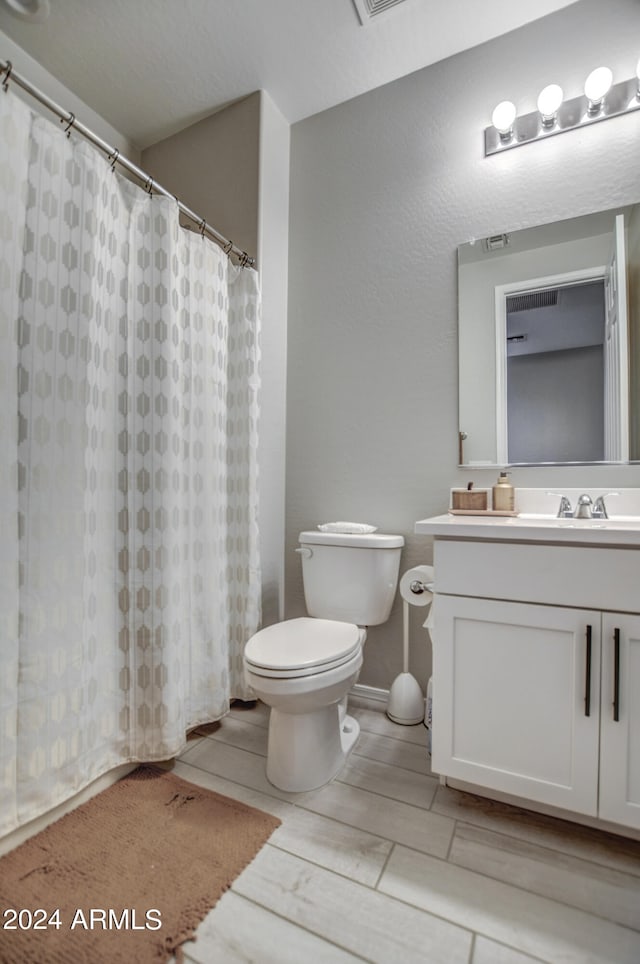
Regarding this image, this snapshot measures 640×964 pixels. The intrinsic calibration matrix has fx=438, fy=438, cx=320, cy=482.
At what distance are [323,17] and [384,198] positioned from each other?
24.2 inches

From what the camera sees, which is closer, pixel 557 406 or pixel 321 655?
pixel 321 655

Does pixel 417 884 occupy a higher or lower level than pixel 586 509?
lower

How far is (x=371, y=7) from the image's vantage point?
1556 mm

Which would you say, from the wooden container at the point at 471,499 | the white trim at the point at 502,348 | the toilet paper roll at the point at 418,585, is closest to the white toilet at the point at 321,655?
the toilet paper roll at the point at 418,585

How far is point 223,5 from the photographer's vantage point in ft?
5.12

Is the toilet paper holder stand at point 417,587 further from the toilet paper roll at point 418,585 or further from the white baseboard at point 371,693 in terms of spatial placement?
the white baseboard at point 371,693

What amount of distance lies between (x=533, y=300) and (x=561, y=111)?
0.65 metres

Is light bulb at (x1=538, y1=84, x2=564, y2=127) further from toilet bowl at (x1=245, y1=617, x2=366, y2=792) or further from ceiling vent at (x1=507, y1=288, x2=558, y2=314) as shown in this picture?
toilet bowl at (x1=245, y1=617, x2=366, y2=792)

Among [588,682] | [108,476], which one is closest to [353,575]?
[588,682]

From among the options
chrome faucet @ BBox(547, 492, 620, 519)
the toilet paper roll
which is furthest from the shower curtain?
chrome faucet @ BBox(547, 492, 620, 519)

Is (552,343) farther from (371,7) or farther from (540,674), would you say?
(371,7)

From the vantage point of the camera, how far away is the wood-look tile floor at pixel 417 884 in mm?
861

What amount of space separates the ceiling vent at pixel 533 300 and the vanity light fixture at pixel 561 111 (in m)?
0.55

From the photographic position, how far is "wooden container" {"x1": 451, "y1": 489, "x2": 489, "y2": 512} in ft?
5.01
